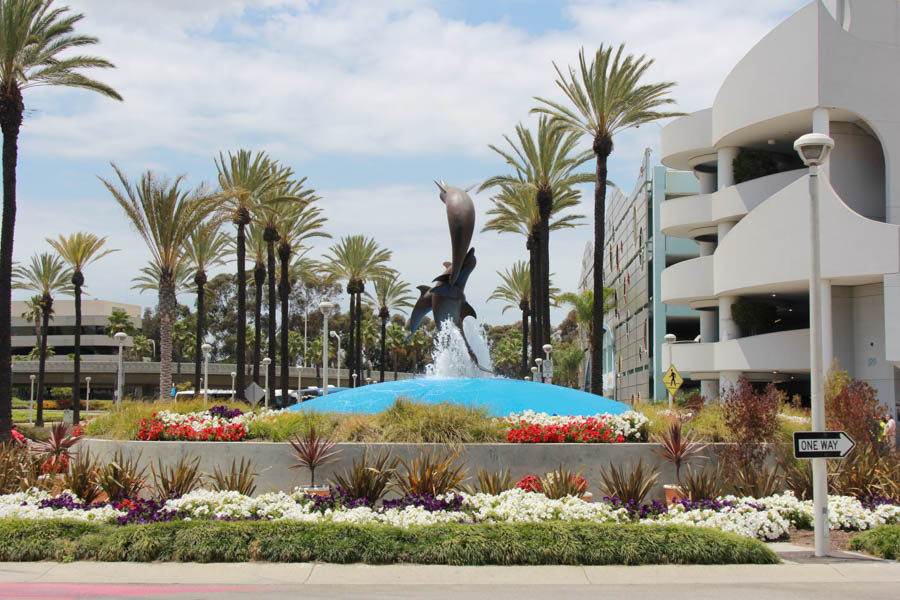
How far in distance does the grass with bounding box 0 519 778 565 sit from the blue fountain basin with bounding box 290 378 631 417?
6192 millimetres

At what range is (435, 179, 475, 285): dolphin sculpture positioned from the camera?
1069 inches

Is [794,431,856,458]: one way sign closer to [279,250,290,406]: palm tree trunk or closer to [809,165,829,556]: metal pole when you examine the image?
[809,165,829,556]: metal pole

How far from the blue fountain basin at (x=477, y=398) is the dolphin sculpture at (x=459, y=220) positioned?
7759 mm

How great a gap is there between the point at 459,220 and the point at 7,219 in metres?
14.5

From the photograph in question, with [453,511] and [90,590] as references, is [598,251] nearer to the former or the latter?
[453,511]

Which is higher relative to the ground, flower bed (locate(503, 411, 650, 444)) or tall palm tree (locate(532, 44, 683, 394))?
tall palm tree (locate(532, 44, 683, 394))

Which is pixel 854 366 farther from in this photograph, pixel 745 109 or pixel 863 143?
pixel 745 109

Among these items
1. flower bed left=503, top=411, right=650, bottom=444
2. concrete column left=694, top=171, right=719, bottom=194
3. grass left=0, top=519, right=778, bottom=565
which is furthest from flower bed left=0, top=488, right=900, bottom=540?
concrete column left=694, top=171, right=719, bottom=194

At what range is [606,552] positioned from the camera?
1068 centimetres

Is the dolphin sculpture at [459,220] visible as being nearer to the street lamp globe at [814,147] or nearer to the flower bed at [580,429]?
the flower bed at [580,429]

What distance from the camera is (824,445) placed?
11.4 metres

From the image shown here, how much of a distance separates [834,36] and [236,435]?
1097 inches

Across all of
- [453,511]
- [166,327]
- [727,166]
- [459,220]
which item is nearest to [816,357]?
[453,511]

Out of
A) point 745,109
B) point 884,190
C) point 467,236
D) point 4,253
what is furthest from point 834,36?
point 4,253
